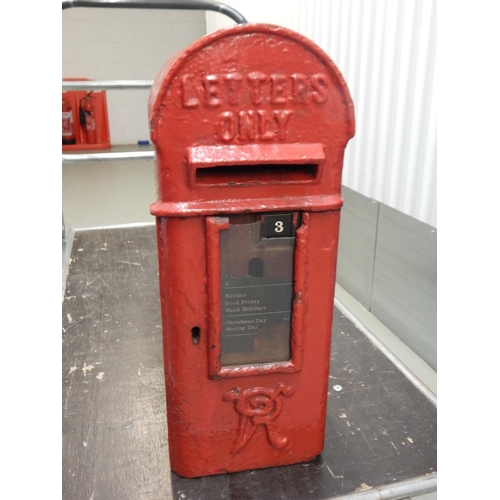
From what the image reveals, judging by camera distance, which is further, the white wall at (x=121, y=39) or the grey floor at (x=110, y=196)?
the white wall at (x=121, y=39)

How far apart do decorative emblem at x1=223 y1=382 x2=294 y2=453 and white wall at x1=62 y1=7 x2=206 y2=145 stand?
17.4ft

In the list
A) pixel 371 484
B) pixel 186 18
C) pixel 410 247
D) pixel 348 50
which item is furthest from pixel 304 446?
pixel 186 18

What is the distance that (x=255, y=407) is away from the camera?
932mm

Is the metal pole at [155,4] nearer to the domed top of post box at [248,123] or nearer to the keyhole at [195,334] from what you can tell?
the domed top of post box at [248,123]

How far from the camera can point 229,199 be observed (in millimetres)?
809

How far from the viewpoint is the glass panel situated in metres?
0.84

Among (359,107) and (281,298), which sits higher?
(359,107)

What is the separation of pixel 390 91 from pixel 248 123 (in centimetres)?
97

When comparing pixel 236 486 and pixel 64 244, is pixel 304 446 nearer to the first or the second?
pixel 236 486

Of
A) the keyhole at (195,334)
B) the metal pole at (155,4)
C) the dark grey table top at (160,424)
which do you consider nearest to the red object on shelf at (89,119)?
the metal pole at (155,4)

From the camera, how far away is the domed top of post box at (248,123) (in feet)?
2.48

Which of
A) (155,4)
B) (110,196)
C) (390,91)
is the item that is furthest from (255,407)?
(110,196)

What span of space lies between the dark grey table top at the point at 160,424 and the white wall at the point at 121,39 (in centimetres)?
462

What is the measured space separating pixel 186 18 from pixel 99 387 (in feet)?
17.4
